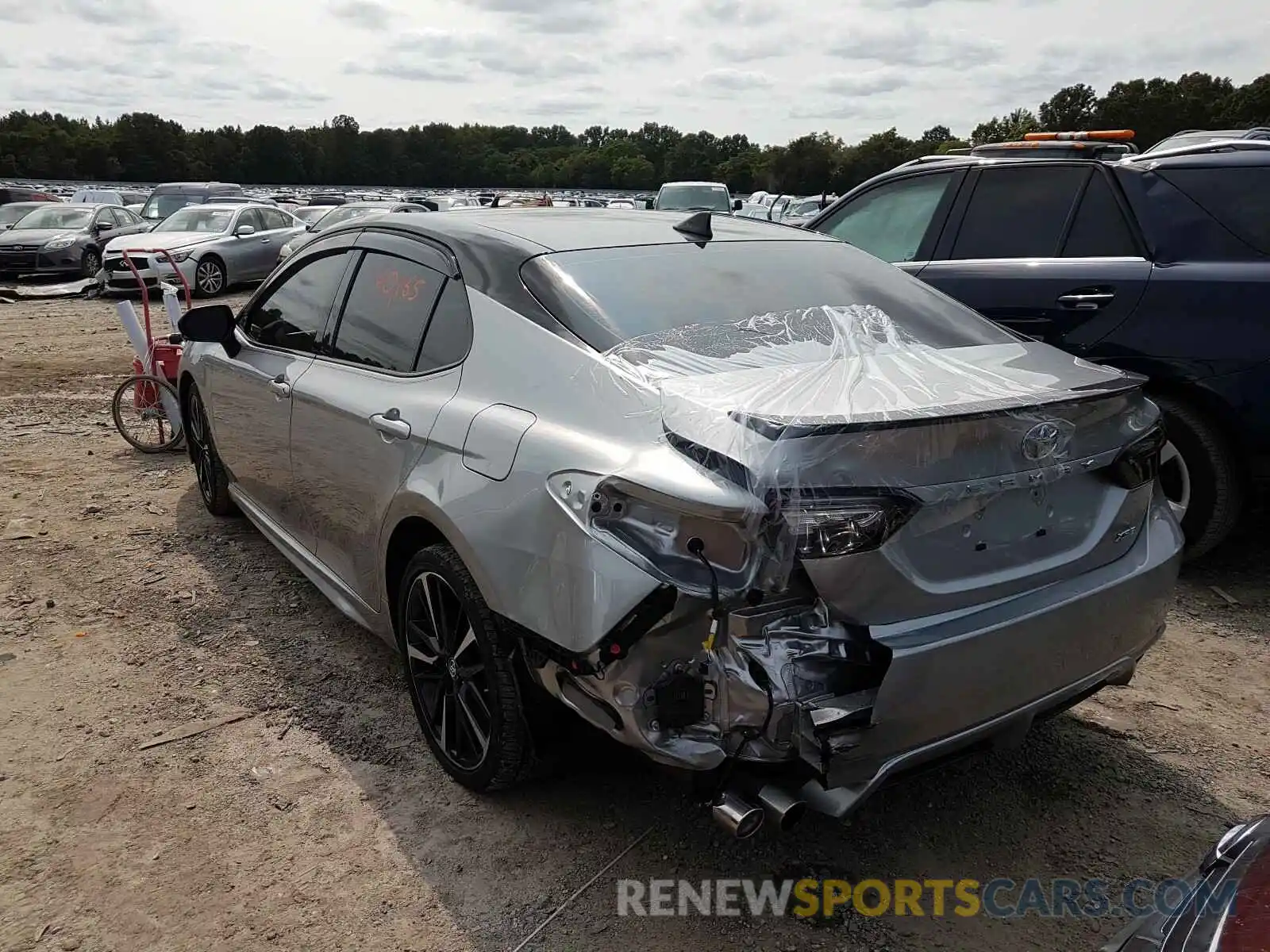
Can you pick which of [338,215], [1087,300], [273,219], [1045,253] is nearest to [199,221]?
[273,219]

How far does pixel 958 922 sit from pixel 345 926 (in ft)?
4.96

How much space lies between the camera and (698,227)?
3.27 meters

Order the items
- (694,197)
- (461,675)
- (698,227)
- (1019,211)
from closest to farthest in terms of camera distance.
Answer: (461,675) < (698,227) < (1019,211) < (694,197)

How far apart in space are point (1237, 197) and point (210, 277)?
1471 centimetres

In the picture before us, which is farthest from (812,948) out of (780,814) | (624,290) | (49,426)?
(49,426)

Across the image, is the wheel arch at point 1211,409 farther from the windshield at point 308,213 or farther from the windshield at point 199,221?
the windshield at point 308,213

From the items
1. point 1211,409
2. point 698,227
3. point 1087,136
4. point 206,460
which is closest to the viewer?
point 698,227

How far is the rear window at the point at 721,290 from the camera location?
2.66m

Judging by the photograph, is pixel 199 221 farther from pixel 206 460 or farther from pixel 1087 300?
pixel 1087 300

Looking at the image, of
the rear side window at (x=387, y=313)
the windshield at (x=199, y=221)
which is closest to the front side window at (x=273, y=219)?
the windshield at (x=199, y=221)

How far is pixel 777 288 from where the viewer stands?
299cm

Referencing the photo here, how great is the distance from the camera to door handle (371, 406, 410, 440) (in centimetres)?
284

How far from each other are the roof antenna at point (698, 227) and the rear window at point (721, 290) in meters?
0.08

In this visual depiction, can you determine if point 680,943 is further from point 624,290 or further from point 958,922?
point 624,290
